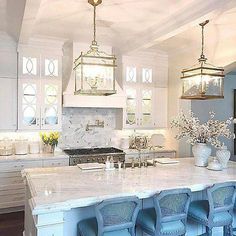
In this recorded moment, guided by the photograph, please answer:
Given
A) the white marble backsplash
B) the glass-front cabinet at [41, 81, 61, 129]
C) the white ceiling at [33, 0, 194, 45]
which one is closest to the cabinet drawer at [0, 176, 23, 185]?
the glass-front cabinet at [41, 81, 61, 129]

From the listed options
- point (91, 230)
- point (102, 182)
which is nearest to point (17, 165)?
point (102, 182)

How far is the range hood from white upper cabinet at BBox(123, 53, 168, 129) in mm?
317

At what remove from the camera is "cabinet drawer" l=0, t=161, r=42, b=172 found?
14.2 feet

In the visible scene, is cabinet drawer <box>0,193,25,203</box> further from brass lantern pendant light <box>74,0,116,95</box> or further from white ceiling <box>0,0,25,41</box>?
white ceiling <box>0,0,25,41</box>

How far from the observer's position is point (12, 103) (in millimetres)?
4672

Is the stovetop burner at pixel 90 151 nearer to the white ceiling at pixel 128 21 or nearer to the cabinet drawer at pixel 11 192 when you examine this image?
the cabinet drawer at pixel 11 192

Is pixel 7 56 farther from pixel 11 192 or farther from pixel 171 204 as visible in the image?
pixel 171 204

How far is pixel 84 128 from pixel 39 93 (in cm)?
120

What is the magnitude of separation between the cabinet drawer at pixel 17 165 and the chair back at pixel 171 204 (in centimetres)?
271

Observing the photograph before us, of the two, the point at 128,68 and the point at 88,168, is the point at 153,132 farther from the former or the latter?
the point at 88,168

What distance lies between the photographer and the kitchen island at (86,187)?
211 cm

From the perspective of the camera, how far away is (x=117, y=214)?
2236 mm

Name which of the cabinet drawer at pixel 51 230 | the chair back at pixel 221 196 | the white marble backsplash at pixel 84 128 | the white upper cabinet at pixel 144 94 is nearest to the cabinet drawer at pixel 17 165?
the white marble backsplash at pixel 84 128

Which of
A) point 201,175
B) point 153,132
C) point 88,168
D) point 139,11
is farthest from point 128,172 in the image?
point 153,132
